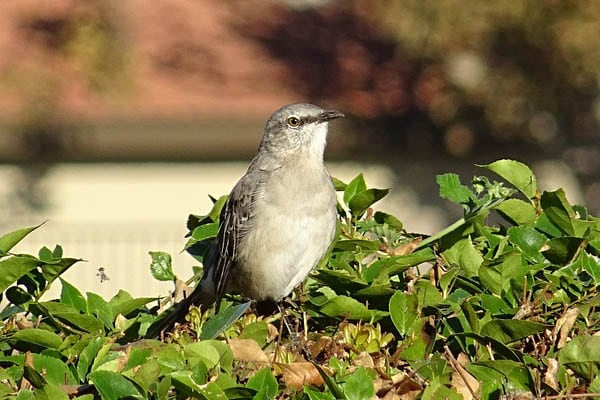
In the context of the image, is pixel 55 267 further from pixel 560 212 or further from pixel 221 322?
pixel 560 212

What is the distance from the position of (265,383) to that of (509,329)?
0.71m

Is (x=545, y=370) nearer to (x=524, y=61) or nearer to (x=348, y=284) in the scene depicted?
(x=348, y=284)

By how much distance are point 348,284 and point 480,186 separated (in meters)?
0.59

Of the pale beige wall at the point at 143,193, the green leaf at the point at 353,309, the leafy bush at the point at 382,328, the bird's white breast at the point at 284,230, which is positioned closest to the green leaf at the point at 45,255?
the leafy bush at the point at 382,328

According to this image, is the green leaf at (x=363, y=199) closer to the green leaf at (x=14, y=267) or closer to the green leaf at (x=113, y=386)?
the green leaf at (x=14, y=267)

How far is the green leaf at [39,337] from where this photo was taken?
3518 mm

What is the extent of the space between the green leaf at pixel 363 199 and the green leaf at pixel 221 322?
2.57 ft

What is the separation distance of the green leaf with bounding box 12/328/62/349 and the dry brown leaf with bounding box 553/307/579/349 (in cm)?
147

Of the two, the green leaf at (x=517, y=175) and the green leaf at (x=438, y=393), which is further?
the green leaf at (x=517, y=175)

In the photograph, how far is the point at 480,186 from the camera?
3893 mm

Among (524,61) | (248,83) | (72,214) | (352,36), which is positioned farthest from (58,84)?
(524,61)

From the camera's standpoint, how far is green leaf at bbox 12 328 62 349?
3.52m

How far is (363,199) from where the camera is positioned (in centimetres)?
419

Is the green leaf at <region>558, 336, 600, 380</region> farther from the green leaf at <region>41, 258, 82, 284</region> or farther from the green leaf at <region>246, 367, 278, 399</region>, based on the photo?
the green leaf at <region>41, 258, 82, 284</region>
